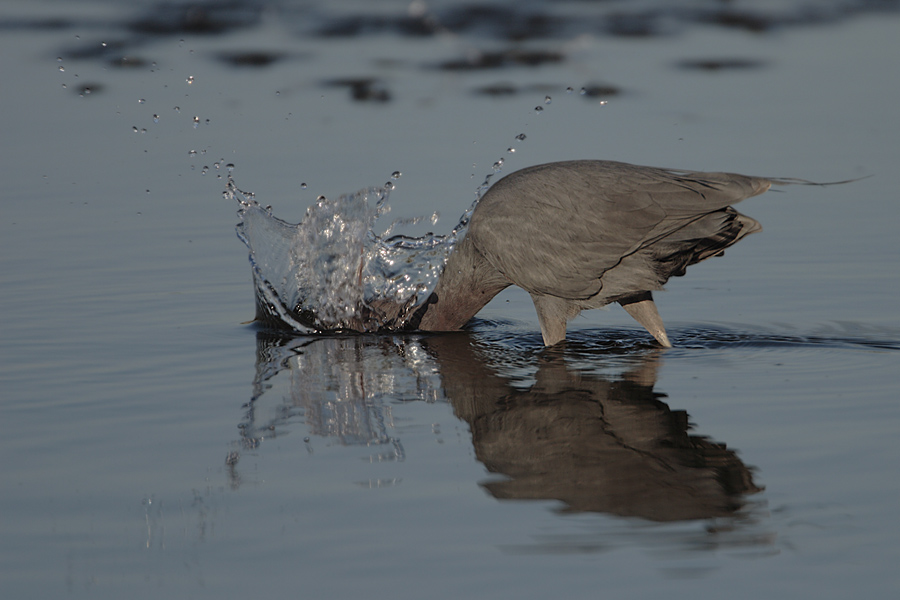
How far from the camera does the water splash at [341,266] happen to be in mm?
7176

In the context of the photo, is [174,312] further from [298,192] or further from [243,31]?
[243,31]

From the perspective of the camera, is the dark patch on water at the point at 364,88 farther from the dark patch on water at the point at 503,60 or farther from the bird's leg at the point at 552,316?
the bird's leg at the point at 552,316

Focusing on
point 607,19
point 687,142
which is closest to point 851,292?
point 687,142

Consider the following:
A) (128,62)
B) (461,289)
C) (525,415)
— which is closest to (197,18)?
(128,62)

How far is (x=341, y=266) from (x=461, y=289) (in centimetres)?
89

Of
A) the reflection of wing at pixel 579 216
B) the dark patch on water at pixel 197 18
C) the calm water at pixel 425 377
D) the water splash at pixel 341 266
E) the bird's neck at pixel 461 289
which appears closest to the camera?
the calm water at pixel 425 377

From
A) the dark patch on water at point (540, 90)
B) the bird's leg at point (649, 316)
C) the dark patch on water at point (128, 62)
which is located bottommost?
the bird's leg at point (649, 316)

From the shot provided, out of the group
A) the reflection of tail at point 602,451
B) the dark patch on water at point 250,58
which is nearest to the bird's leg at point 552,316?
the reflection of tail at point 602,451

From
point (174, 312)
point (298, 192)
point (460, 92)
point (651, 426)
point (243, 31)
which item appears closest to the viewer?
point (651, 426)

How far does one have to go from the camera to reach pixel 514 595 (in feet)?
10.9

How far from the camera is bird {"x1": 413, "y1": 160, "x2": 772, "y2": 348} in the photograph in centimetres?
592

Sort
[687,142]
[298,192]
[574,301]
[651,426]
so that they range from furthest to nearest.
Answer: [687,142] → [298,192] → [574,301] → [651,426]

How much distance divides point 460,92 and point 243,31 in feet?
15.3

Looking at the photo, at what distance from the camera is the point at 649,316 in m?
6.45
